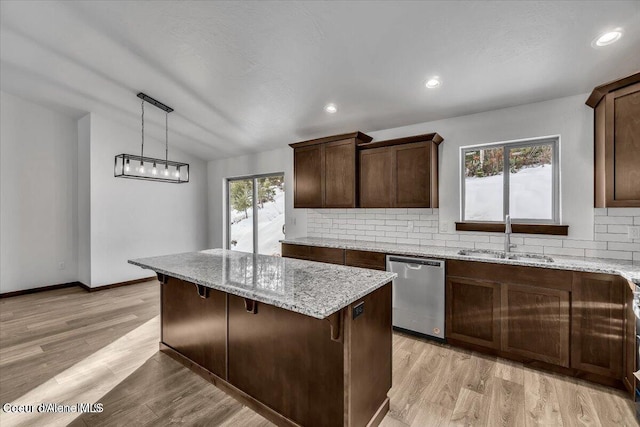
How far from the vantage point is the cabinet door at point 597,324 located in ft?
6.82

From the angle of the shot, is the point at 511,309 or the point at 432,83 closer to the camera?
the point at 511,309

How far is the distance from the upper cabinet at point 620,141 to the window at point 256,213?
406cm

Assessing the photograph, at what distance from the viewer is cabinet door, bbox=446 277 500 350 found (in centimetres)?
254

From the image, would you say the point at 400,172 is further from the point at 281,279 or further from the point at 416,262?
the point at 281,279

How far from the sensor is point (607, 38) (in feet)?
6.55

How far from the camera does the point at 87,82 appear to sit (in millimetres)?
3701

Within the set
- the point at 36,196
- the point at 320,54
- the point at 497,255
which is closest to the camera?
the point at 320,54

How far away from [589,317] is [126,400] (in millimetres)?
3428

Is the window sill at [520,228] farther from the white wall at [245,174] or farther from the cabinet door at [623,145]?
the white wall at [245,174]

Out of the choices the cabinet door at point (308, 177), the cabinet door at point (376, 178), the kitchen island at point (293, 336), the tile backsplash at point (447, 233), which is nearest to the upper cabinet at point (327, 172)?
the cabinet door at point (308, 177)

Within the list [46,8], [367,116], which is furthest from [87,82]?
[367,116]

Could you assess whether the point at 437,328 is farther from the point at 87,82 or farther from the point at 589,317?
the point at 87,82

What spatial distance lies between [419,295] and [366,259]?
67 centimetres

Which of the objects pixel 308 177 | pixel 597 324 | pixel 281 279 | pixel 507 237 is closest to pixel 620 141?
pixel 507 237
